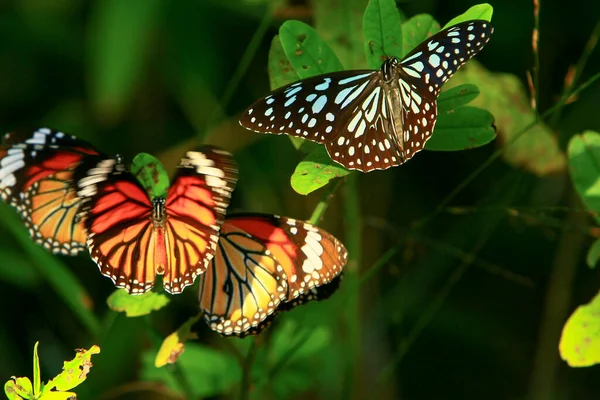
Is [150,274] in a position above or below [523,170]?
above

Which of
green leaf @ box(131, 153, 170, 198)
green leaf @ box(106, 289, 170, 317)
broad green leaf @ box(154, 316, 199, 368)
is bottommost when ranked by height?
broad green leaf @ box(154, 316, 199, 368)

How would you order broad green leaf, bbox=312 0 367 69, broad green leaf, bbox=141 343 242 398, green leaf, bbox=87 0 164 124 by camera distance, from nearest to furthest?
1. broad green leaf, bbox=312 0 367 69
2. broad green leaf, bbox=141 343 242 398
3. green leaf, bbox=87 0 164 124

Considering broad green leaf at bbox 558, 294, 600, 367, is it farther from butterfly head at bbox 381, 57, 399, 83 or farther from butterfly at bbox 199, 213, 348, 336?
butterfly head at bbox 381, 57, 399, 83

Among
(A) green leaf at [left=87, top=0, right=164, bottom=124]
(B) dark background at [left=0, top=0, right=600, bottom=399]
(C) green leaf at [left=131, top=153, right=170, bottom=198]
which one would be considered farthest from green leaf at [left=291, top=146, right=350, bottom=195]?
(A) green leaf at [left=87, top=0, right=164, bottom=124]

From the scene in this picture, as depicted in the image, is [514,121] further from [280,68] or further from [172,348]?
[172,348]

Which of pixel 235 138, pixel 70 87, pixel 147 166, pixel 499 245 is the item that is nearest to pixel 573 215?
pixel 499 245

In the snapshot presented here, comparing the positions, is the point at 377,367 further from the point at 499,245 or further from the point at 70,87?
the point at 70,87

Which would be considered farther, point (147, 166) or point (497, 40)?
point (497, 40)

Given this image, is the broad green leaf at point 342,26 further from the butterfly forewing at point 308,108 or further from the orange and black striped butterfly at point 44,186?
the orange and black striped butterfly at point 44,186
